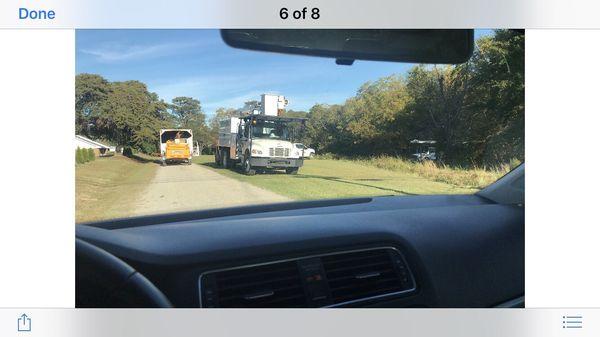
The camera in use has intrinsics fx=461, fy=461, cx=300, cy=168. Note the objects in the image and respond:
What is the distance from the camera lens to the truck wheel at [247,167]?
710 centimetres

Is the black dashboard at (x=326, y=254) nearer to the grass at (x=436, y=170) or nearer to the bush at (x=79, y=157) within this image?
the bush at (x=79, y=157)

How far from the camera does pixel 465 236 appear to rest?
272cm

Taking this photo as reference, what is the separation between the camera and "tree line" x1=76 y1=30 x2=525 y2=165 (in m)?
2.87

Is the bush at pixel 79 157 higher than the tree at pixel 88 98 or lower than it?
lower

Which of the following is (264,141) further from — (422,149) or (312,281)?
(312,281)

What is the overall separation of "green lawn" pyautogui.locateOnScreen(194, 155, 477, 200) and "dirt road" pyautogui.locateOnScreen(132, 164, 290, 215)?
0.15 m

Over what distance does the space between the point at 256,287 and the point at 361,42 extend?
1.18 m

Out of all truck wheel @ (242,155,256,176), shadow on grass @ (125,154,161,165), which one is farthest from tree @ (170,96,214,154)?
truck wheel @ (242,155,256,176)

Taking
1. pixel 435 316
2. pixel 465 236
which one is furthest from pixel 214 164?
pixel 435 316

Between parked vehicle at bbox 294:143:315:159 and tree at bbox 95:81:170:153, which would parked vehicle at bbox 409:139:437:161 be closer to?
parked vehicle at bbox 294:143:315:159

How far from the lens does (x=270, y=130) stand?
7.94 m

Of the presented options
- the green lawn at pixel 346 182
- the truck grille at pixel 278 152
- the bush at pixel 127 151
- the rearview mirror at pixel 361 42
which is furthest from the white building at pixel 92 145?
the truck grille at pixel 278 152

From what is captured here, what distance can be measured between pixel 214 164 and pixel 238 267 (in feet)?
8.63

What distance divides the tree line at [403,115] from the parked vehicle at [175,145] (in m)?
0.06
